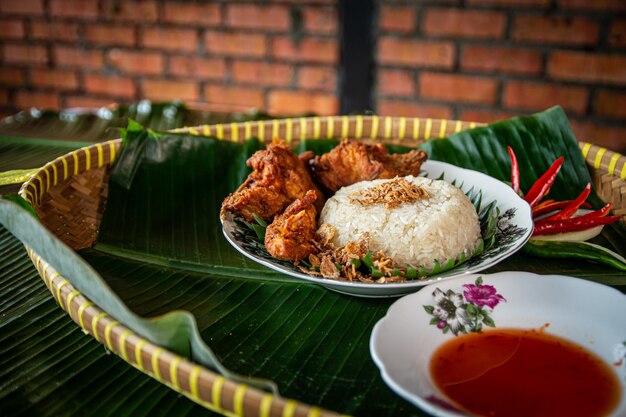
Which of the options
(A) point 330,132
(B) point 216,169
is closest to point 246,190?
(B) point 216,169

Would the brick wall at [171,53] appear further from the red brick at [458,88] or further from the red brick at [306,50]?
the red brick at [458,88]

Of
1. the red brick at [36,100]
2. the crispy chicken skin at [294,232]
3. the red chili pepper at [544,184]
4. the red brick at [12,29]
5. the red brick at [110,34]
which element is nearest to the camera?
the crispy chicken skin at [294,232]

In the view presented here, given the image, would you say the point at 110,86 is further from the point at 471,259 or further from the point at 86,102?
the point at 471,259

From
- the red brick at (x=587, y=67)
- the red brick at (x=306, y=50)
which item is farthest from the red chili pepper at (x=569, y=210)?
the red brick at (x=306, y=50)

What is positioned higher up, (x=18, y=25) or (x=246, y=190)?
(x=18, y=25)

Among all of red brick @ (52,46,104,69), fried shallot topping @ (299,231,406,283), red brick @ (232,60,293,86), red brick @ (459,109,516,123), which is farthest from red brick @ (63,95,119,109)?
fried shallot topping @ (299,231,406,283)

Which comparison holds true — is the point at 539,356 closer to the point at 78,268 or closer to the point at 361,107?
the point at 78,268

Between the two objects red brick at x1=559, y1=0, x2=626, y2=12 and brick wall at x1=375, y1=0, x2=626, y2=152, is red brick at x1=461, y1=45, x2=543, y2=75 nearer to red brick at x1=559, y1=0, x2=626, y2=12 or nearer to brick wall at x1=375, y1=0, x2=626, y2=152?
brick wall at x1=375, y1=0, x2=626, y2=152

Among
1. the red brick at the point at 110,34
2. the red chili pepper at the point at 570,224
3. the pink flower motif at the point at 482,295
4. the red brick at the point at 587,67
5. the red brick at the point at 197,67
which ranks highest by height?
the red brick at the point at 110,34
